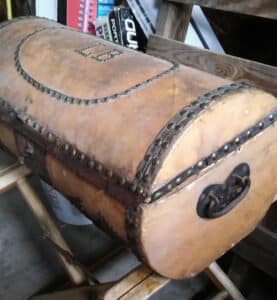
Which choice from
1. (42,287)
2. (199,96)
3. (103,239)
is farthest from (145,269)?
(103,239)

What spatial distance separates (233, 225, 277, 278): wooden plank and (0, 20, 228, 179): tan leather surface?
2.16ft

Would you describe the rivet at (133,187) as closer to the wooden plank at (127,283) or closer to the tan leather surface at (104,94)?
the tan leather surface at (104,94)

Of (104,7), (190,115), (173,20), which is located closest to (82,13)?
(104,7)

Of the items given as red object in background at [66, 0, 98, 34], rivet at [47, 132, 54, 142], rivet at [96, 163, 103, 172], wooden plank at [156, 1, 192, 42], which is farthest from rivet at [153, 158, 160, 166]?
red object in background at [66, 0, 98, 34]

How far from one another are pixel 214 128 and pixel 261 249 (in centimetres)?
76

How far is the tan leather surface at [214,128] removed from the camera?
587mm

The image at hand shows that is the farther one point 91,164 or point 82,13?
point 82,13

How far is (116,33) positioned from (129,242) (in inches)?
38.9

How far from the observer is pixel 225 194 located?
66cm

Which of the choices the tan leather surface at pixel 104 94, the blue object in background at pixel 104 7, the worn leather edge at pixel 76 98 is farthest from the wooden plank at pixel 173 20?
the worn leather edge at pixel 76 98

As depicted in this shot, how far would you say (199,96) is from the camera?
25.6 inches

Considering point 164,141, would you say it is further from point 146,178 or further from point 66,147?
point 66,147

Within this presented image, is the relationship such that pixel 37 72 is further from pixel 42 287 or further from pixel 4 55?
pixel 42 287

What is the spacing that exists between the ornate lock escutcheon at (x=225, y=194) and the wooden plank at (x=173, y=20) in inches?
32.0
